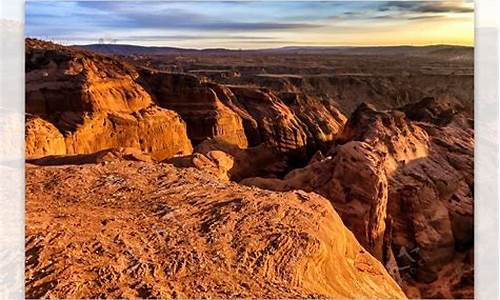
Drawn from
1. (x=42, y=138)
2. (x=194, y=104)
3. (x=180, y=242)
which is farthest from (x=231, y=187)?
(x=194, y=104)

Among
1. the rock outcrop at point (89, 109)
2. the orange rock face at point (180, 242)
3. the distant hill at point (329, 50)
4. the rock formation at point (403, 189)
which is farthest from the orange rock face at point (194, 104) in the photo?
the orange rock face at point (180, 242)

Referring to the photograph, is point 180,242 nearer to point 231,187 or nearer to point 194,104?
point 231,187

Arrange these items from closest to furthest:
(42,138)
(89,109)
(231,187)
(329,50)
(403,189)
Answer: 1. (231,187)
2. (329,50)
3. (42,138)
4. (403,189)
5. (89,109)

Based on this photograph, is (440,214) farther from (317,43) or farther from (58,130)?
(58,130)

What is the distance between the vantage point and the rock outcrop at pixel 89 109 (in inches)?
385

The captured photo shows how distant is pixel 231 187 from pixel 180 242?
1235mm

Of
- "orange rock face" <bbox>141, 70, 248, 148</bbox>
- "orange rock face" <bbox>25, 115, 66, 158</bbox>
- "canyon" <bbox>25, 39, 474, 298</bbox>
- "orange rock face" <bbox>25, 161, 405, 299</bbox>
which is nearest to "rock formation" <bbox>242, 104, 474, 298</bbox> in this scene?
"canyon" <bbox>25, 39, 474, 298</bbox>

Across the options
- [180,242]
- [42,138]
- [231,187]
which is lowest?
[180,242]

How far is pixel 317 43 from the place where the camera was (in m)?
6.51

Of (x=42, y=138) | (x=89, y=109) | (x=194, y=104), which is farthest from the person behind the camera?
(x=194, y=104)

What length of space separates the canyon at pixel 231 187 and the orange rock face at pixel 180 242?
14 millimetres

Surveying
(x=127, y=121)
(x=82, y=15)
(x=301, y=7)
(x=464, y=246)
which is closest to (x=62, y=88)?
(x=127, y=121)

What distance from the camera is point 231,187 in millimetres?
5719

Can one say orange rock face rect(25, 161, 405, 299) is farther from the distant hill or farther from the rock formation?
the rock formation
